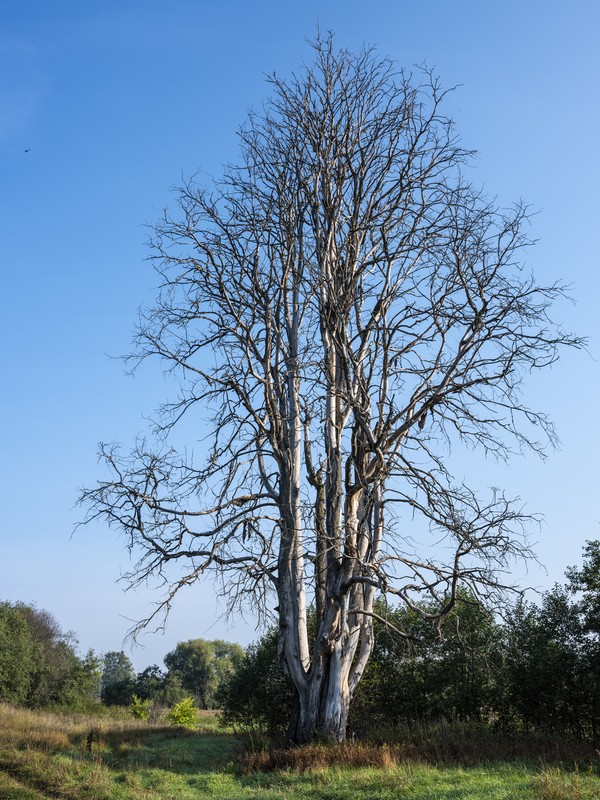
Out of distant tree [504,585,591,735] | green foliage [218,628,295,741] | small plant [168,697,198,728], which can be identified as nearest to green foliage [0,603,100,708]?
small plant [168,697,198,728]

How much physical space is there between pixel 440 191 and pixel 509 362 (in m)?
4.14

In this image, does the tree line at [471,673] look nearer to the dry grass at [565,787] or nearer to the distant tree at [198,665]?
the dry grass at [565,787]

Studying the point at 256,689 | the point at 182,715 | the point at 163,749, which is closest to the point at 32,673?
the point at 182,715

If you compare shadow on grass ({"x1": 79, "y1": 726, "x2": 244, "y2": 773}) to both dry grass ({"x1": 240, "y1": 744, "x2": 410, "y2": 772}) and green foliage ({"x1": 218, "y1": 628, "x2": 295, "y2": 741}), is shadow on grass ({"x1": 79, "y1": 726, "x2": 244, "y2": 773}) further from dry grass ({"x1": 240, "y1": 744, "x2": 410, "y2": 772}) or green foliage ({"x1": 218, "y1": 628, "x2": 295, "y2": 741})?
green foliage ({"x1": 218, "y1": 628, "x2": 295, "y2": 741})

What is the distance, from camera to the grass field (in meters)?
10.2

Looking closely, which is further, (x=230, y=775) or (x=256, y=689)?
(x=256, y=689)

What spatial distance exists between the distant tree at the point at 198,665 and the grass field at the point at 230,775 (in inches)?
2273

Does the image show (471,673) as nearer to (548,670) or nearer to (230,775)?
(548,670)

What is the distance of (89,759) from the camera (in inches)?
585

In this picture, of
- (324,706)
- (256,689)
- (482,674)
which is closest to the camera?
(324,706)

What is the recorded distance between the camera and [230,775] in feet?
44.7

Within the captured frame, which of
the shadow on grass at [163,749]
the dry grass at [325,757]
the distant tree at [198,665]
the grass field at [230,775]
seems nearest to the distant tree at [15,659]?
the shadow on grass at [163,749]

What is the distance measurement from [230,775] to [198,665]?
67674mm

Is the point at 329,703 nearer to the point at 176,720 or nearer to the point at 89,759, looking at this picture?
the point at 89,759
